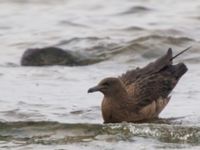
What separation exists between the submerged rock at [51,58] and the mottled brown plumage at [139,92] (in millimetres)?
3254

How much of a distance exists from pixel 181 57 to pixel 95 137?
21.4 ft

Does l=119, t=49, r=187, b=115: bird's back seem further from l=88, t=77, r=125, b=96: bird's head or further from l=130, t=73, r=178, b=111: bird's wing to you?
l=88, t=77, r=125, b=96: bird's head

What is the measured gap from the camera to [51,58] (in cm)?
1605

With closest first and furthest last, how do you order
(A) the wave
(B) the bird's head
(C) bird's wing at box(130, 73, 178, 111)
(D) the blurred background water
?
(A) the wave → (D) the blurred background water → (B) the bird's head → (C) bird's wing at box(130, 73, 178, 111)

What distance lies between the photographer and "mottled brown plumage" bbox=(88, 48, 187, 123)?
1180 centimetres

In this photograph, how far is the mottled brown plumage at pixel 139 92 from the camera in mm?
11805

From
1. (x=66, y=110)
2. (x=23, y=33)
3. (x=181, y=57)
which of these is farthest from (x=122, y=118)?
(x=23, y=33)

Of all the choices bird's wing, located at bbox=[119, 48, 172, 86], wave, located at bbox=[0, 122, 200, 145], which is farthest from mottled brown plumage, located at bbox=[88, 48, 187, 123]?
wave, located at bbox=[0, 122, 200, 145]

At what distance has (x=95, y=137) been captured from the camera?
10.2 metres

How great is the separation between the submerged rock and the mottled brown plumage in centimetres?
325

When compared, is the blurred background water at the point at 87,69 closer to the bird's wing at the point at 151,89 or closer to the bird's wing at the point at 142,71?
the bird's wing at the point at 151,89

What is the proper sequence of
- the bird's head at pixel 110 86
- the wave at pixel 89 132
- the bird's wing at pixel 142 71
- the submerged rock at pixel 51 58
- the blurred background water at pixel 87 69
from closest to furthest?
the wave at pixel 89 132, the blurred background water at pixel 87 69, the bird's head at pixel 110 86, the bird's wing at pixel 142 71, the submerged rock at pixel 51 58

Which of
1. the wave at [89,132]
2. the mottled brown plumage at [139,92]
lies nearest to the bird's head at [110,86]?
the mottled brown plumage at [139,92]

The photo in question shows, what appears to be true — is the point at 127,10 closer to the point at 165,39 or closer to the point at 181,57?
the point at 165,39
